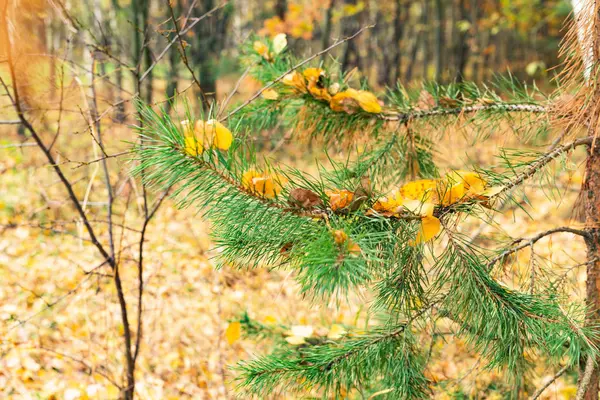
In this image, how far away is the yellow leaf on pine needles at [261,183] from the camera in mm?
811

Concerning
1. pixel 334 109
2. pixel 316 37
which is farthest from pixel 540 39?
pixel 334 109

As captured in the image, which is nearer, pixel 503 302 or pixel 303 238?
pixel 303 238

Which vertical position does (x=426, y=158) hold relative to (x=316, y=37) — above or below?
below

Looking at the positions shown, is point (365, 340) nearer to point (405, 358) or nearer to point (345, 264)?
point (405, 358)

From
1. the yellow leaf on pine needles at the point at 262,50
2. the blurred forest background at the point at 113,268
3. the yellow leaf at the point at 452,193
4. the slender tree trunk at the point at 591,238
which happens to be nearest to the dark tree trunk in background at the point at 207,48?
the blurred forest background at the point at 113,268

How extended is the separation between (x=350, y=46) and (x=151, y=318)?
777 centimetres

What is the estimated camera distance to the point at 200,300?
370 cm

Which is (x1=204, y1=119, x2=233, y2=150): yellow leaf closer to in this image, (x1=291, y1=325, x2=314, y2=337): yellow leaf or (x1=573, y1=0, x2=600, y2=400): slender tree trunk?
(x1=573, y1=0, x2=600, y2=400): slender tree trunk

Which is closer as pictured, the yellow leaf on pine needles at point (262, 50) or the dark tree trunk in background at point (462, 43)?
the yellow leaf on pine needles at point (262, 50)

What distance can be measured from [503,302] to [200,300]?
3.08m

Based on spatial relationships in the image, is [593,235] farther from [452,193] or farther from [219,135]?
[219,135]

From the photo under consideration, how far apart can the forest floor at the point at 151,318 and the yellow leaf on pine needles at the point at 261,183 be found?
0.77 m

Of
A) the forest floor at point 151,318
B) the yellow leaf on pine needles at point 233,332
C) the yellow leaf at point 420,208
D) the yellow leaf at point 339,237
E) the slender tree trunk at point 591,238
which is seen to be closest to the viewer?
the yellow leaf at point 339,237

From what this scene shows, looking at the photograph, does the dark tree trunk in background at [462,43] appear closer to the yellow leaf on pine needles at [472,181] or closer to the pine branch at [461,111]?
the pine branch at [461,111]
